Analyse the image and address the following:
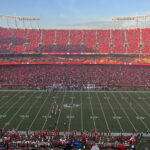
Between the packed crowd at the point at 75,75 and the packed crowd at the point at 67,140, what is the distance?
18765mm

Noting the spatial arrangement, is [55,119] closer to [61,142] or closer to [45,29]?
[61,142]

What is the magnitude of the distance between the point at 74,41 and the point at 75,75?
10467 millimetres

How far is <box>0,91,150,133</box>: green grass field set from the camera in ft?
57.4

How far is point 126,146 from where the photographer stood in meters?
13.1

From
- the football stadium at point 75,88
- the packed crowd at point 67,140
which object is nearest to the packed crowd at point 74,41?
the football stadium at point 75,88

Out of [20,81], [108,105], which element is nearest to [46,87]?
[20,81]

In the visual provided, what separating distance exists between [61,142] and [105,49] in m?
31.6

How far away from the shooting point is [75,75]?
3747 cm

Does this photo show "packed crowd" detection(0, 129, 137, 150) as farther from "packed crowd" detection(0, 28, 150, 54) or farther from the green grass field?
"packed crowd" detection(0, 28, 150, 54)

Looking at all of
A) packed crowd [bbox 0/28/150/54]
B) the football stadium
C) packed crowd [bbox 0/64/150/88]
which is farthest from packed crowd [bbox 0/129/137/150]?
packed crowd [bbox 0/28/150/54]

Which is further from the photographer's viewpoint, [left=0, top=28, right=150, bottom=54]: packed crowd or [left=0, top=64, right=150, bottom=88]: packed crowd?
[left=0, top=28, right=150, bottom=54]: packed crowd

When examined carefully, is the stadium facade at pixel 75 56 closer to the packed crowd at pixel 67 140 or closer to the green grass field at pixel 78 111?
the green grass field at pixel 78 111

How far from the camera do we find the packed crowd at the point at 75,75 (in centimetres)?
3531

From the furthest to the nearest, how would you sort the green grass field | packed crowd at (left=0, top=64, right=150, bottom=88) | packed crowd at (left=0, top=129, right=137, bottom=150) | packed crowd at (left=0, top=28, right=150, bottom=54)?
packed crowd at (left=0, top=28, right=150, bottom=54) → packed crowd at (left=0, top=64, right=150, bottom=88) → the green grass field → packed crowd at (left=0, top=129, right=137, bottom=150)
